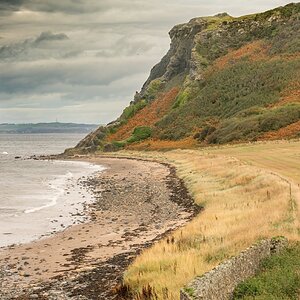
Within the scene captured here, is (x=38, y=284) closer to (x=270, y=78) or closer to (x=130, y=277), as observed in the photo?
(x=130, y=277)

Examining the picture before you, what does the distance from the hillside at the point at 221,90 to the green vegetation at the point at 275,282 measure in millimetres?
56893

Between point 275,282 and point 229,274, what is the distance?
97cm

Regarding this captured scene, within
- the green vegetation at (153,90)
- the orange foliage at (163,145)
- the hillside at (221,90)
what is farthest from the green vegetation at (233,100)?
the green vegetation at (153,90)

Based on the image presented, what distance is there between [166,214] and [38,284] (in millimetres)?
12867

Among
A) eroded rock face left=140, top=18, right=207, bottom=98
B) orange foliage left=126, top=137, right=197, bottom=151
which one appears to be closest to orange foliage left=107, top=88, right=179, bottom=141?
eroded rock face left=140, top=18, right=207, bottom=98

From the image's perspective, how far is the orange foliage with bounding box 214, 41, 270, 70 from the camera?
4254 inches

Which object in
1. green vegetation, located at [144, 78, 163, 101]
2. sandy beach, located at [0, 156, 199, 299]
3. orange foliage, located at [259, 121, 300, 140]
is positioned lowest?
sandy beach, located at [0, 156, 199, 299]

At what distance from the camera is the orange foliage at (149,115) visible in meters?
113

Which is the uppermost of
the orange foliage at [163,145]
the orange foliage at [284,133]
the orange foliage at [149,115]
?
the orange foliage at [149,115]

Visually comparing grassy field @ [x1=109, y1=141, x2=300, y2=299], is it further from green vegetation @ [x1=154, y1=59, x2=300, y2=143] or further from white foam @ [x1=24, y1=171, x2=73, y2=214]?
green vegetation @ [x1=154, y1=59, x2=300, y2=143]

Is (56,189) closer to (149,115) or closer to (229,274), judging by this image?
(229,274)

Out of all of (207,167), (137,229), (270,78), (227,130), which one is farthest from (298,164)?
(270,78)

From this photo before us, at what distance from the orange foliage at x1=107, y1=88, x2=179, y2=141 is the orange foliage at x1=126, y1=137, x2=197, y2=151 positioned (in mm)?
12009

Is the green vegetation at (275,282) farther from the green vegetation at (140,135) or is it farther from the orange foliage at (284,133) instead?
the green vegetation at (140,135)
